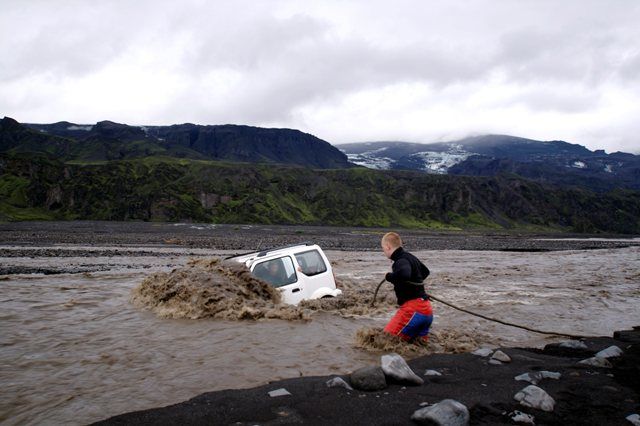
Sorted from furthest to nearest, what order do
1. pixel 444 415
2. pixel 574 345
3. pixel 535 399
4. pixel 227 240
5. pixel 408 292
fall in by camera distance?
pixel 227 240
pixel 574 345
pixel 408 292
pixel 535 399
pixel 444 415

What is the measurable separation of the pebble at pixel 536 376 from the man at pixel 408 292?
2241 mm

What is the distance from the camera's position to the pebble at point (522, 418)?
5320 mm

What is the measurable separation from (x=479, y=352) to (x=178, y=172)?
498ft

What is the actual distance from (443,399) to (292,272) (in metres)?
6.83

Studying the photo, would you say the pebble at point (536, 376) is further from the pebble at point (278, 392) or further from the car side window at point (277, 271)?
the car side window at point (277, 271)

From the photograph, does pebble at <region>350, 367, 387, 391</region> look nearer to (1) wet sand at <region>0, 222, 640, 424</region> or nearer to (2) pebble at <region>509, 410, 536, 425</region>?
(1) wet sand at <region>0, 222, 640, 424</region>

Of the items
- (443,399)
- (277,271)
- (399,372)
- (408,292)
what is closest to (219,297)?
(277,271)

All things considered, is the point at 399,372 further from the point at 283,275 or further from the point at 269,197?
the point at 269,197

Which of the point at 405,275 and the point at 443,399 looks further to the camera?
the point at 405,275

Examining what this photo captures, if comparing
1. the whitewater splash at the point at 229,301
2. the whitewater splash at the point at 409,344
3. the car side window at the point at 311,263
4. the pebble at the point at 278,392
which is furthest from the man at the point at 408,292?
the car side window at the point at 311,263

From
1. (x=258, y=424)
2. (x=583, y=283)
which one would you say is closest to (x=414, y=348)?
(x=258, y=424)

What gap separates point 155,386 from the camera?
709 cm

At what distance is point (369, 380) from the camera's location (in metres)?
6.52

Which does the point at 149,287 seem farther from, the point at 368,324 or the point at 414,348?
the point at 414,348
